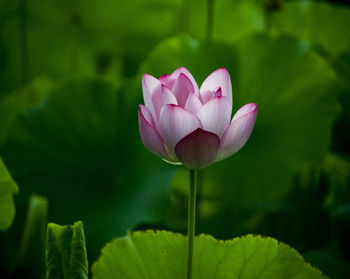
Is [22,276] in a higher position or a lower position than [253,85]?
lower

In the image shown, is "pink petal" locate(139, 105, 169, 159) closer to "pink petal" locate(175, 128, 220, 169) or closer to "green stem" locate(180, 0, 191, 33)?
"pink petal" locate(175, 128, 220, 169)

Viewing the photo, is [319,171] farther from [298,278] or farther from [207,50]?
[298,278]

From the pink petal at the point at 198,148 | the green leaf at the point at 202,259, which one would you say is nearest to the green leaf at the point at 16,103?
the green leaf at the point at 202,259

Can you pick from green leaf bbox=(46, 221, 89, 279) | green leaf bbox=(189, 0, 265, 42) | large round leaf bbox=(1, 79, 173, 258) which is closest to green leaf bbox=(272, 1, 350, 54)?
green leaf bbox=(189, 0, 265, 42)

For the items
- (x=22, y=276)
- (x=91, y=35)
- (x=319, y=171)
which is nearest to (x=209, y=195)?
(x=319, y=171)

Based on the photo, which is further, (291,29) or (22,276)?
(291,29)

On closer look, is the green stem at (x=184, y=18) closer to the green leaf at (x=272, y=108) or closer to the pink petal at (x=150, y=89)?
the green leaf at (x=272, y=108)
